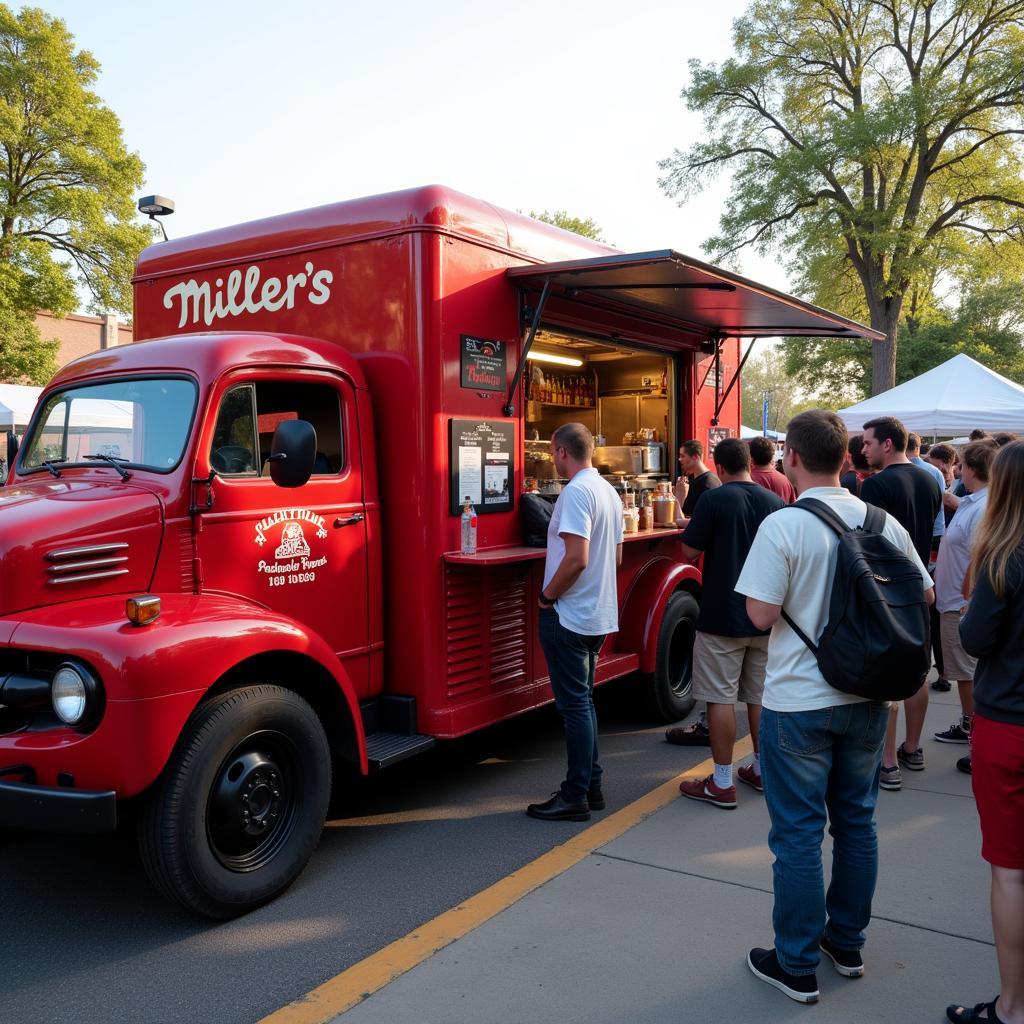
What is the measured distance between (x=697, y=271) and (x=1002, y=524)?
116 inches

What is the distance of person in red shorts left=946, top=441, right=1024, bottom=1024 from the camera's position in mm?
2670

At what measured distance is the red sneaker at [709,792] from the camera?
15.9 ft

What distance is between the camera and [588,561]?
4.65 meters

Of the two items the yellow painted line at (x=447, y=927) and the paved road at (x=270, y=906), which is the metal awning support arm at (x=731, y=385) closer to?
the paved road at (x=270, y=906)

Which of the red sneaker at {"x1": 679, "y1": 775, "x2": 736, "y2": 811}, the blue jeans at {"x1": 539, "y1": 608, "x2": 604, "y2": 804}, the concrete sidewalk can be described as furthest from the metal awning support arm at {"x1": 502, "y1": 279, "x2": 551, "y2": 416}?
the concrete sidewalk

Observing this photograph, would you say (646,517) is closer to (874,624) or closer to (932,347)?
(874,624)

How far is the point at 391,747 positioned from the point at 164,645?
1589 mm

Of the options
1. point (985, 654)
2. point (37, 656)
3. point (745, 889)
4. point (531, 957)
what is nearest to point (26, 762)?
point (37, 656)

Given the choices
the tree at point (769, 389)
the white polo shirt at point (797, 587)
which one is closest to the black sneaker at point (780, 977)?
the white polo shirt at point (797, 587)

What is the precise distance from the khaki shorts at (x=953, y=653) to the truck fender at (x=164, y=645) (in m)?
3.99

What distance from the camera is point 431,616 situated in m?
4.80

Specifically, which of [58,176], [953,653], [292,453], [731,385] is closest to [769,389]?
[58,176]

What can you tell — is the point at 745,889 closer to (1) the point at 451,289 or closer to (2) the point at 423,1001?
(2) the point at 423,1001

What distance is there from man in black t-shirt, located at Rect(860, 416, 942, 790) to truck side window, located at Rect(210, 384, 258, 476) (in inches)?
142
